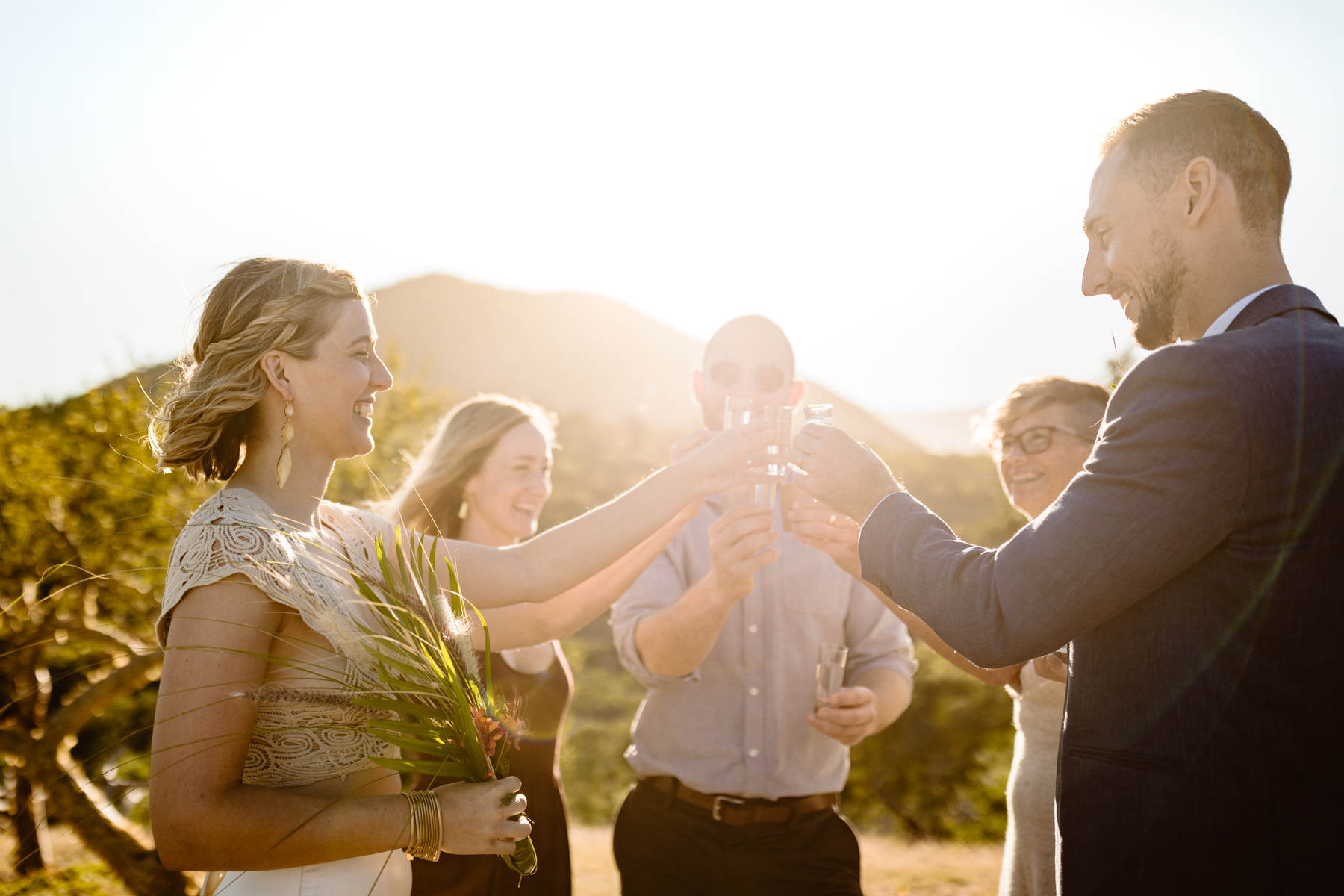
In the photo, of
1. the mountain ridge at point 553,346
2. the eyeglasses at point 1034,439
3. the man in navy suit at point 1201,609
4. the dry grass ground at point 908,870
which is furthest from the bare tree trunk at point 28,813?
the mountain ridge at point 553,346

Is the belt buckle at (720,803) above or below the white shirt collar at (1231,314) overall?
below

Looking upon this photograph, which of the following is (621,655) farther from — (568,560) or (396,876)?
(396,876)

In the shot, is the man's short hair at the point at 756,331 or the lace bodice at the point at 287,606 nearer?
the lace bodice at the point at 287,606

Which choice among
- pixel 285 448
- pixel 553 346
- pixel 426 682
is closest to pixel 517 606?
pixel 285 448

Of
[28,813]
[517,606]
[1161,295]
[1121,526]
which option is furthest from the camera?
[28,813]

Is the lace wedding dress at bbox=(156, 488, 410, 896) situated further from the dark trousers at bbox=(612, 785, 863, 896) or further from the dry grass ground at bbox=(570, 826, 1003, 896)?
the dry grass ground at bbox=(570, 826, 1003, 896)

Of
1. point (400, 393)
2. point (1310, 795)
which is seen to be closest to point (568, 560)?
point (1310, 795)

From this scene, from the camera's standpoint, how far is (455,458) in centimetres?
555

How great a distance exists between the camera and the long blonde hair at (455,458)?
5496 mm

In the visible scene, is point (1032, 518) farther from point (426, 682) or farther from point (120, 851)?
point (120, 851)

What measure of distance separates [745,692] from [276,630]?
2502mm

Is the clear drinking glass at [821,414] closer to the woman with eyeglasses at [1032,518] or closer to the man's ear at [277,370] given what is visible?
the woman with eyeglasses at [1032,518]

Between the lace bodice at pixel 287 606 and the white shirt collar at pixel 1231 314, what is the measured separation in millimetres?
2280

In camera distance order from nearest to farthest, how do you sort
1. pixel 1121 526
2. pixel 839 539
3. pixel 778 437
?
pixel 1121 526, pixel 839 539, pixel 778 437
